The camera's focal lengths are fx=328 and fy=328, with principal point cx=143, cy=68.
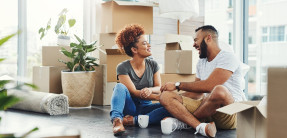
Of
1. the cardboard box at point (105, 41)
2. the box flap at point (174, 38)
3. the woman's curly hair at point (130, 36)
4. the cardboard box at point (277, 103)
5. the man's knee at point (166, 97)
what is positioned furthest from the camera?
the cardboard box at point (105, 41)

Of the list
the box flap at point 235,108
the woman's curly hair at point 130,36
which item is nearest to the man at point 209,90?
the woman's curly hair at point 130,36

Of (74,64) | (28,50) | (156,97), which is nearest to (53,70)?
(74,64)

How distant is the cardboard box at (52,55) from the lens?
12.6ft

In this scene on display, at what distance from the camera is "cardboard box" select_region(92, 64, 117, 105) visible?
12.8ft

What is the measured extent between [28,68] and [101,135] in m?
2.22

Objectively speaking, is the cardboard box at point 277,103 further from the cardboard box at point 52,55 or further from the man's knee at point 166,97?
the cardboard box at point 52,55

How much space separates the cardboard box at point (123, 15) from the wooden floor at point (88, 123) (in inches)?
38.2

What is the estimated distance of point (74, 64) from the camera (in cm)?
369

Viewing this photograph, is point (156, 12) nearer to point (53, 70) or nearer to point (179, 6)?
point (179, 6)

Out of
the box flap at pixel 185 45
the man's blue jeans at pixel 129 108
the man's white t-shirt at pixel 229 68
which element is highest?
the box flap at pixel 185 45

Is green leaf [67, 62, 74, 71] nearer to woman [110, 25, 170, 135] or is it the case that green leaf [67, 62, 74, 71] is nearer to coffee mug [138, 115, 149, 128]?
woman [110, 25, 170, 135]

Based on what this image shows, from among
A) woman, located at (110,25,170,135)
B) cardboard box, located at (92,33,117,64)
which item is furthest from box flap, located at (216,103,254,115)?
cardboard box, located at (92,33,117,64)

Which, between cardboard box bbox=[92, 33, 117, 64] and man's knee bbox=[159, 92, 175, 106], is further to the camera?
cardboard box bbox=[92, 33, 117, 64]

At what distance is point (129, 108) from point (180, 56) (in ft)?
2.87
